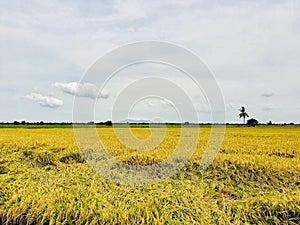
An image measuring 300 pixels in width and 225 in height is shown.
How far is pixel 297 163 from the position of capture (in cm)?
672

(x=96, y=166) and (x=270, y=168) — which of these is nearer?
(x=270, y=168)

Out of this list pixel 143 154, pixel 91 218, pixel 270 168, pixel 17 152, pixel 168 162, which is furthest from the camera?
pixel 17 152

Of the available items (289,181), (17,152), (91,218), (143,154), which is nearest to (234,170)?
(289,181)

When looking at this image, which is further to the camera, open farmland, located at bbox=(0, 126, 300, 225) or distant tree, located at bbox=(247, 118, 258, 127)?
distant tree, located at bbox=(247, 118, 258, 127)

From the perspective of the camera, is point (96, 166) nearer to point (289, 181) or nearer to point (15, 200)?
point (15, 200)

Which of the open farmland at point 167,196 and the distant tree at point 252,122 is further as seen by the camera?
the distant tree at point 252,122

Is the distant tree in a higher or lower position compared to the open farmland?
higher

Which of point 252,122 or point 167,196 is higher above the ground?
point 252,122

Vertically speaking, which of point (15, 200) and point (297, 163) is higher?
point (297, 163)

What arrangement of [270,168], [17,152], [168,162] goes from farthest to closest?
[17,152] < [168,162] < [270,168]

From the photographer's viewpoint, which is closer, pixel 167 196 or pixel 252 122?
pixel 167 196

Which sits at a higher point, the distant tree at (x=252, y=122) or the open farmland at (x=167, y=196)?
the distant tree at (x=252, y=122)

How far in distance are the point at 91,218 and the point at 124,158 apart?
338cm

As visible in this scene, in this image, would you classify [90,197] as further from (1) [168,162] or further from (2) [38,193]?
(1) [168,162]
